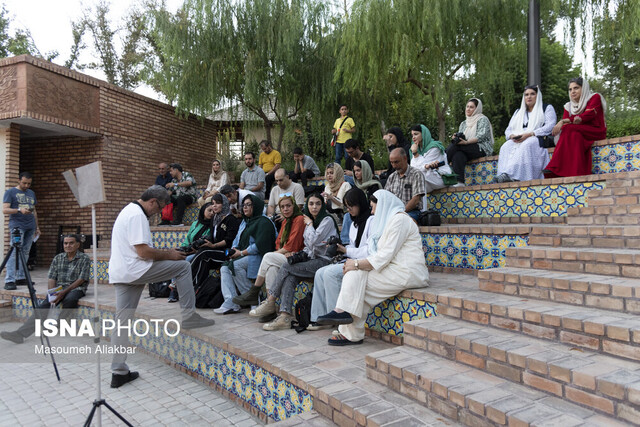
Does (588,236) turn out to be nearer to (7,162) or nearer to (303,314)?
(303,314)

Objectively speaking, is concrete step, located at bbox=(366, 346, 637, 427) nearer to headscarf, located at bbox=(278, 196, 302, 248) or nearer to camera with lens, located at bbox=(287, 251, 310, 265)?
camera with lens, located at bbox=(287, 251, 310, 265)

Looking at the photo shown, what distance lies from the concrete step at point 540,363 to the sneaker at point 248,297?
2.70 meters

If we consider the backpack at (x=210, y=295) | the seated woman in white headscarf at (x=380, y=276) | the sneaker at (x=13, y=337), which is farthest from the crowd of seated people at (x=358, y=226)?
the sneaker at (x=13, y=337)

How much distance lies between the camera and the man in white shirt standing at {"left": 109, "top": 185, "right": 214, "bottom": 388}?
4562 millimetres

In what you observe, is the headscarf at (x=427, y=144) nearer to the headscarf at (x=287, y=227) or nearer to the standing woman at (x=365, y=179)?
the standing woman at (x=365, y=179)

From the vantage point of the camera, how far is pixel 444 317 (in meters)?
3.55

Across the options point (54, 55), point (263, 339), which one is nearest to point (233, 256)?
point (263, 339)

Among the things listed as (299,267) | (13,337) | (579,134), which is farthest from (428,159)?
(13,337)

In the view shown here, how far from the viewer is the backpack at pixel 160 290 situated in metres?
6.86

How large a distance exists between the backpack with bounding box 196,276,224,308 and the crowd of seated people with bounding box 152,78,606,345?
0.16 meters

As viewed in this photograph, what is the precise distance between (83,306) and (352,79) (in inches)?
281

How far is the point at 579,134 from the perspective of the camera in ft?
18.2

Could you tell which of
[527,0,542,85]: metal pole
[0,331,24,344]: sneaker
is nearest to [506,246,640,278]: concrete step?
[527,0,542,85]: metal pole

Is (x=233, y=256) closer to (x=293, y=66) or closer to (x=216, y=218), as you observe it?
(x=216, y=218)
